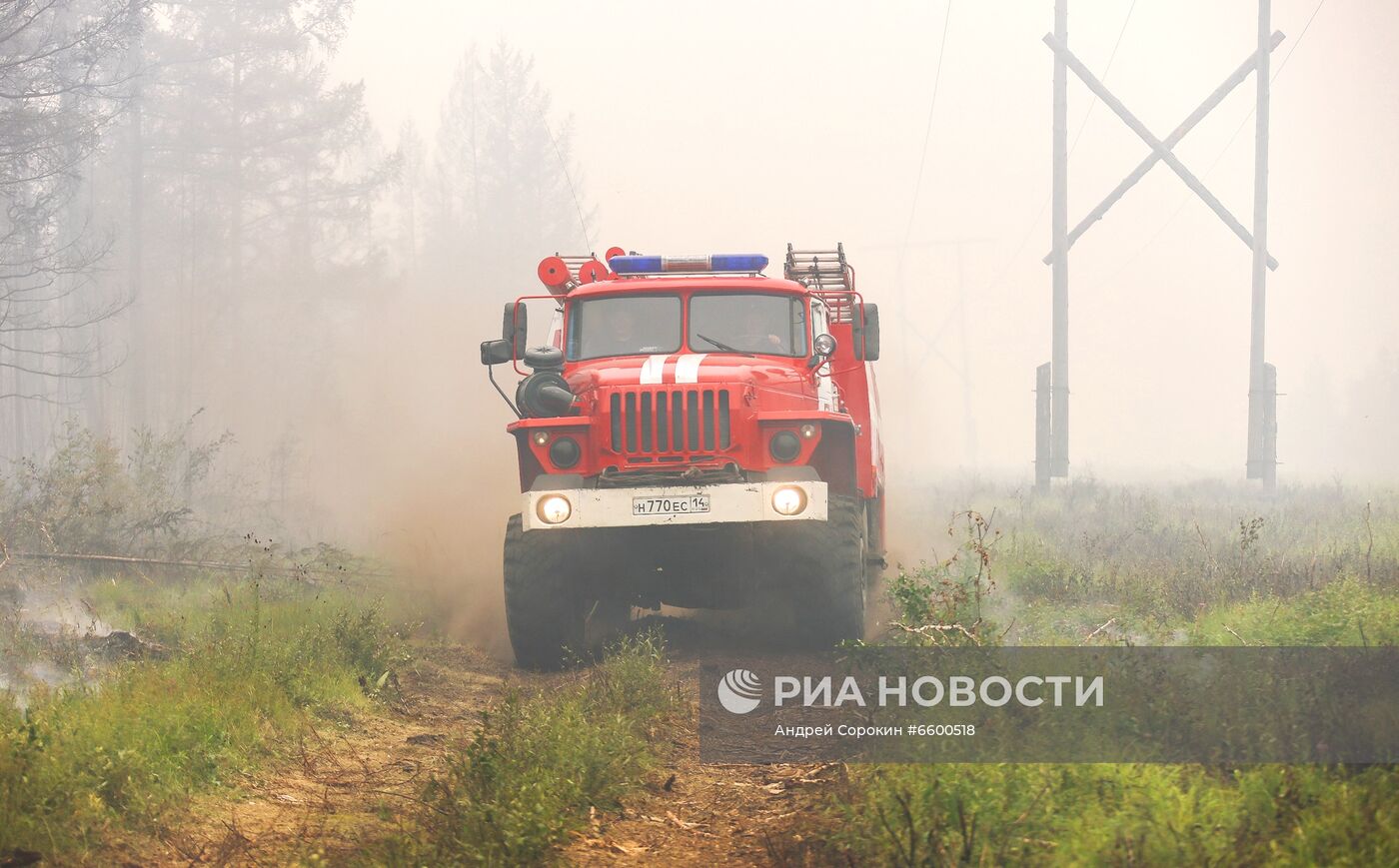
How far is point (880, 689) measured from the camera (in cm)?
704

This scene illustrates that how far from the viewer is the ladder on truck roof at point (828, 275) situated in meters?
12.2

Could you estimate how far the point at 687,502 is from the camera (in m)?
9.30

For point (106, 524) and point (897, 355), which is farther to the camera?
point (897, 355)

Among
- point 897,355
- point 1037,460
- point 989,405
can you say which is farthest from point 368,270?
point 989,405

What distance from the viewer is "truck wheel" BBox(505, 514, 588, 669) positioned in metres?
9.68

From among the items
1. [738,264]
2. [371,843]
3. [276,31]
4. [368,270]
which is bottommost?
[371,843]

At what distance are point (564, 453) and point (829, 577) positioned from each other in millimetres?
2167

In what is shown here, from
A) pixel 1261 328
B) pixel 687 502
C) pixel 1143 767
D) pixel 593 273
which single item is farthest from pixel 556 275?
pixel 1261 328

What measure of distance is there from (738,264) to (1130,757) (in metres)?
6.68

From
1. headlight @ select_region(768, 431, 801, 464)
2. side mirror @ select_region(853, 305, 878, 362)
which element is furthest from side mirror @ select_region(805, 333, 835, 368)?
headlight @ select_region(768, 431, 801, 464)

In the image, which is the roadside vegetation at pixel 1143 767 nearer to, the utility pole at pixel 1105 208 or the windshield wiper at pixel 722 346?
the windshield wiper at pixel 722 346

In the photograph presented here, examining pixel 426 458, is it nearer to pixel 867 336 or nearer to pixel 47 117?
pixel 47 117

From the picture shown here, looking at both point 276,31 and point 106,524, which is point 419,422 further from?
point 106,524

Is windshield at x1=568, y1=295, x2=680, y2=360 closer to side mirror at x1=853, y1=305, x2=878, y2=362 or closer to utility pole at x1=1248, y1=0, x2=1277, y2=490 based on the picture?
side mirror at x1=853, y1=305, x2=878, y2=362
